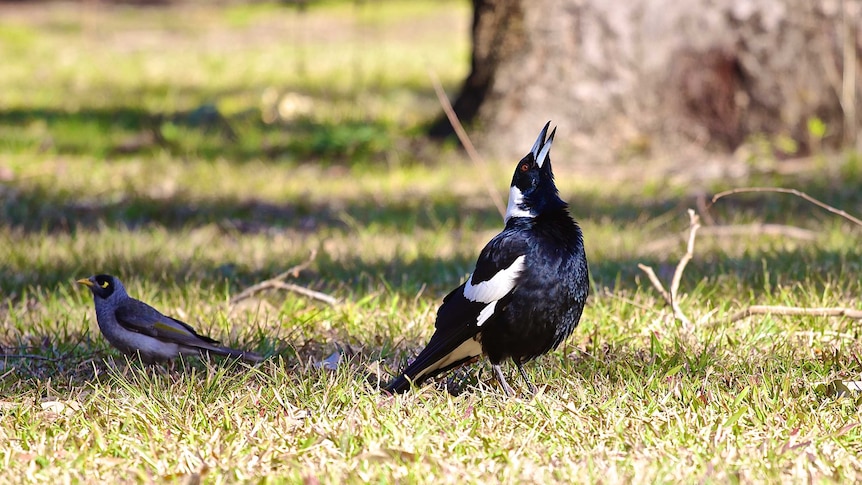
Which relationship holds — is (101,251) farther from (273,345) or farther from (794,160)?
(794,160)

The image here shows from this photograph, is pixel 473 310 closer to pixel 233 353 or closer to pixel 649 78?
pixel 233 353

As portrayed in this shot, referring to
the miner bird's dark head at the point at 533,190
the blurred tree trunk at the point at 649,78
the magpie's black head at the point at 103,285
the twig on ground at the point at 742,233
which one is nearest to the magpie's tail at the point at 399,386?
the miner bird's dark head at the point at 533,190

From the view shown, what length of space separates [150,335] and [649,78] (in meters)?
5.02

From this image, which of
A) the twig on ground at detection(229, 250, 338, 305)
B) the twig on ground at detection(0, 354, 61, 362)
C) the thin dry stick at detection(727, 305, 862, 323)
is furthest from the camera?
the twig on ground at detection(229, 250, 338, 305)

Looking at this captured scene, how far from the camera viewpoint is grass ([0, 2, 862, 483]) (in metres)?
3.11

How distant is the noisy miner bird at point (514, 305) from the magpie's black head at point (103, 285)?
1276 millimetres

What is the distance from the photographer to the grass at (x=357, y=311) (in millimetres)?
3113

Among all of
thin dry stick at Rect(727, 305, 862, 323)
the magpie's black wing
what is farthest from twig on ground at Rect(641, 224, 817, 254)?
the magpie's black wing

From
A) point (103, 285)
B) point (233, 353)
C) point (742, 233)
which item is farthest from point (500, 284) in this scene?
point (742, 233)

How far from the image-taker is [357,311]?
4.57 m

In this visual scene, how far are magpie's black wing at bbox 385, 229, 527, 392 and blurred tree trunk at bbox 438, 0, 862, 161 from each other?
446 cm

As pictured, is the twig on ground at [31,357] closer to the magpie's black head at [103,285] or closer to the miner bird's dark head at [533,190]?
the magpie's black head at [103,285]

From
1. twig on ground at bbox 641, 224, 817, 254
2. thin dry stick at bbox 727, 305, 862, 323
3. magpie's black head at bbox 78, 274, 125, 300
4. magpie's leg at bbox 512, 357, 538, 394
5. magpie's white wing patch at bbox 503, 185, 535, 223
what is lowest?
twig on ground at bbox 641, 224, 817, 254

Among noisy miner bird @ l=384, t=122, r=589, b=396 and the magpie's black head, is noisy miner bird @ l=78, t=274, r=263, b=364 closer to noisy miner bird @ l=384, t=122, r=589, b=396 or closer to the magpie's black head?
the magpie's black head
